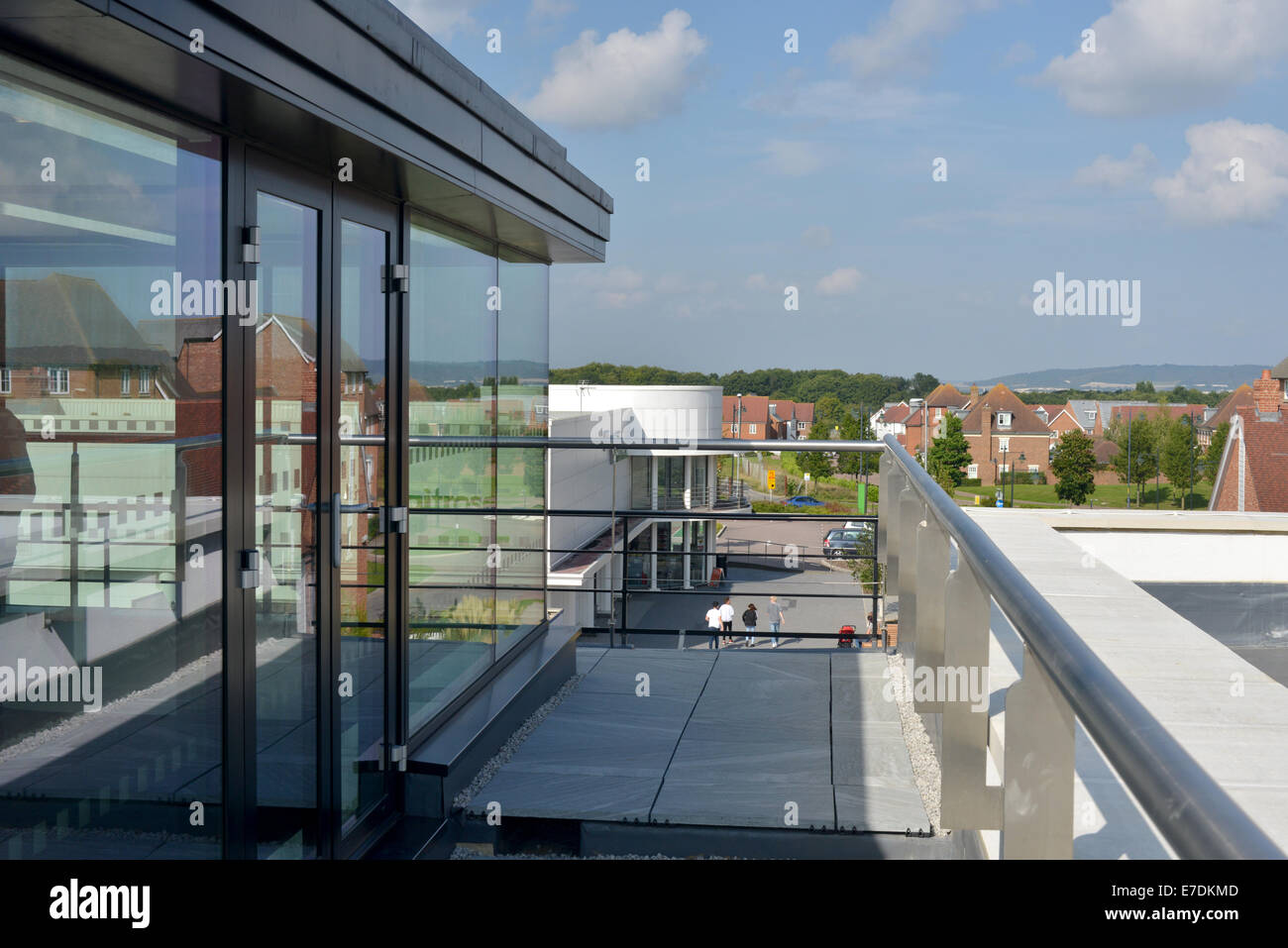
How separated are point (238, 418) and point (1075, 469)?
70727 millimetres

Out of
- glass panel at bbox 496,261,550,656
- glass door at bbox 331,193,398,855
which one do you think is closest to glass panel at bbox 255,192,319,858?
glass door at bbox 331,193,398,855

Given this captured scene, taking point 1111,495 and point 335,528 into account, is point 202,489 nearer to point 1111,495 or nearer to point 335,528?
point 335,528

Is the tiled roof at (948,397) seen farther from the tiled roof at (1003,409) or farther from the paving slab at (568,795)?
the paving slab at (568,795)

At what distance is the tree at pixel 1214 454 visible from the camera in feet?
197

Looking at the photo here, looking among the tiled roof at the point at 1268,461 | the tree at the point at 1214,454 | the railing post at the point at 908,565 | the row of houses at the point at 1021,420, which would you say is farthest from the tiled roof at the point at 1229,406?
the railing post at the point at 908,565

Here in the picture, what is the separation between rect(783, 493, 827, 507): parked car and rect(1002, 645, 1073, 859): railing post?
149 ft

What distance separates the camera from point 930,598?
2965 mm

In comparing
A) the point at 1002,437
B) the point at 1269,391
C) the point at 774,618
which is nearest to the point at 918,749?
the point at 774,618

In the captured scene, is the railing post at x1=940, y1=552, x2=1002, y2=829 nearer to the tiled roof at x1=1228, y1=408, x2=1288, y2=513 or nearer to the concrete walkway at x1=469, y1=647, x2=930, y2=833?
the concrete walkway at x1=469, y1=647, x2=930, y2=833

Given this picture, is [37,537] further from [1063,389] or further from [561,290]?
[1063,389]
